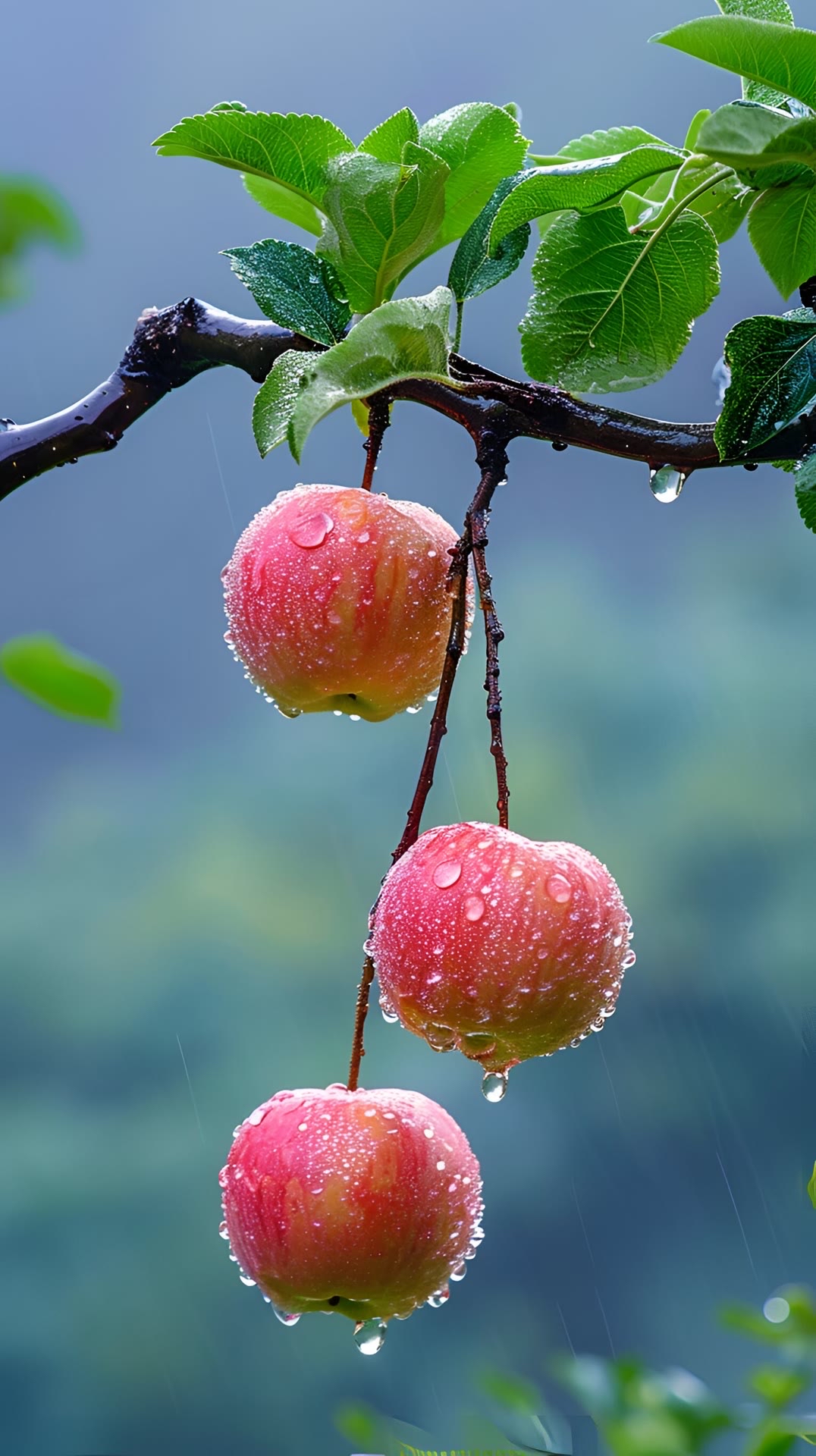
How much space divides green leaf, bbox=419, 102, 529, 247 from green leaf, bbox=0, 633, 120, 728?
0.95ft

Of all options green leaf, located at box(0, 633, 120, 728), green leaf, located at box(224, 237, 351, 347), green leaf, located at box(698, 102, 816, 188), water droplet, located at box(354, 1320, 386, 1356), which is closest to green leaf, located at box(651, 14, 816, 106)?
green leaf, located at box(698, 102, 816, 188)

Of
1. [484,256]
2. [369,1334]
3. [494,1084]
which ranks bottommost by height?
[369,1334]

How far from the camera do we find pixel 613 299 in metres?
0.39

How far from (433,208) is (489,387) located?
5 cm

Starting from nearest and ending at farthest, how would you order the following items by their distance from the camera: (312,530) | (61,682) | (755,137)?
1. (61,682)
2. (755,137)
3. (312,530)

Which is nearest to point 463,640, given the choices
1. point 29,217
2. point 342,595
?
point 342,595

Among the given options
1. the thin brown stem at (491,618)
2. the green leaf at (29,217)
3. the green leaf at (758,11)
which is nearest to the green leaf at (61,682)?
the green leaf at (29,217)

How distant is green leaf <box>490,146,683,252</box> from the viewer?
0.35 meters

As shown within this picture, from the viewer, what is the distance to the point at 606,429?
0.38 meters

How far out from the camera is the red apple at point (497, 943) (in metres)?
0.35

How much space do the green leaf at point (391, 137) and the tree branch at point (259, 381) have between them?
0.19 feet

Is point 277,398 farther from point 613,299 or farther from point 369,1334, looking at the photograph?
point 369,1334

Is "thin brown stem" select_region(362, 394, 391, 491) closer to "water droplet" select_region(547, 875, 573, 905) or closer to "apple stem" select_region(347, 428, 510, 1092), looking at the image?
"apple stem" select_region(347, 428, 510, 1092)

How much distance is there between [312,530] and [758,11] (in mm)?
192
